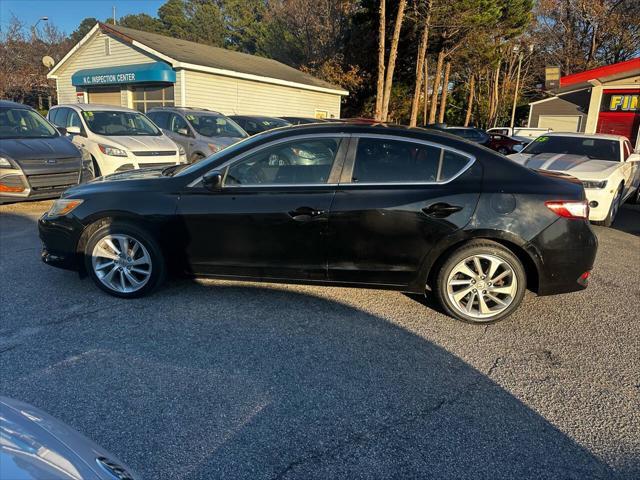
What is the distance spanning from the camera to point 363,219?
13.3ft

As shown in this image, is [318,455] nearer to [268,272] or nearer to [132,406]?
[132,406]

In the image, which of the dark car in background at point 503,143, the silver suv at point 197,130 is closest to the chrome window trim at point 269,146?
the silver suv at point 197,130

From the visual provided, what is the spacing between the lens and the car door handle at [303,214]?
408 cm

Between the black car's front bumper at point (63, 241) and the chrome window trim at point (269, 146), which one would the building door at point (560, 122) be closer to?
the chrome window trim at point (269, 146)

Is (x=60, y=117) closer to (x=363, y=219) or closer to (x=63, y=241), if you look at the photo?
(x=63, y=241)

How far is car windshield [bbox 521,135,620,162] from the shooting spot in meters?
9.27

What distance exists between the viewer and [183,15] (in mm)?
66625

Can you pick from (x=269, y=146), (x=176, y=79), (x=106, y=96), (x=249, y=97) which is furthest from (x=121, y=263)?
(x=106, y=96)

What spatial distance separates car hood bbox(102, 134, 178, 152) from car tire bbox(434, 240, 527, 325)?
7.23 meters

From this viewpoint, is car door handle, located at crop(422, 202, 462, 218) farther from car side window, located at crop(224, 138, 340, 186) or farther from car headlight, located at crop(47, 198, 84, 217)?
car headlight, located at crop(47, 198, 84, 217)

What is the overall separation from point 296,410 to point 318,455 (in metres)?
0.40

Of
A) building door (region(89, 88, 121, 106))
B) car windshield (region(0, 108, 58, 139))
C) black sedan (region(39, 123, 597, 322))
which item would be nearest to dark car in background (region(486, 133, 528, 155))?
building door (region(89, 88, 121, 106))

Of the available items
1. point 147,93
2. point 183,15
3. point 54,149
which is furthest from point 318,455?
point 183,15

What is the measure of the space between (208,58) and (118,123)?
40.3ft
